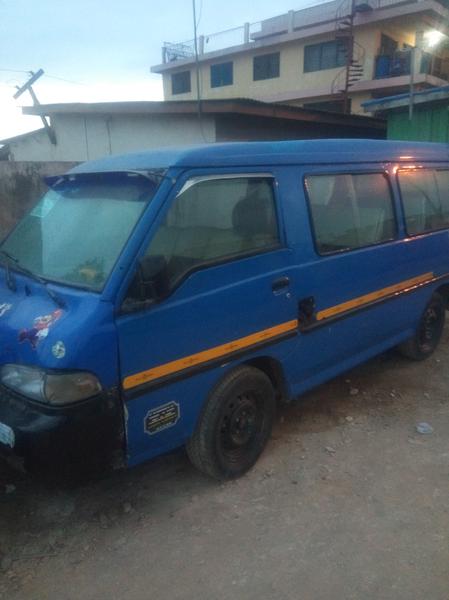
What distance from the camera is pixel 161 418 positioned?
2.47m

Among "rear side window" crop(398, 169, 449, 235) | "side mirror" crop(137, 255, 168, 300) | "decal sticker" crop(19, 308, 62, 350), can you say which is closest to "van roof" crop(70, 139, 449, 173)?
"rear side window" crop(398, 169, 449, 235)

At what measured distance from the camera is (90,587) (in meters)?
2.20

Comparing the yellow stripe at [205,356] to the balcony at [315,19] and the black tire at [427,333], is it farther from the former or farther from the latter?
the balcony at [315,19]

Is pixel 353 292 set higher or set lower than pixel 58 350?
lower

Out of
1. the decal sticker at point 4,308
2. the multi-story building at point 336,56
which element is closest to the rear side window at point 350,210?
the decal sticker at point 4,308

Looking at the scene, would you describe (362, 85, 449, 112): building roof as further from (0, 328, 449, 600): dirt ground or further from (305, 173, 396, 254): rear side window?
(0, 328, 449, 600): dirt ground

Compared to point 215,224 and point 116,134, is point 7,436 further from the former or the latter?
point 116,134

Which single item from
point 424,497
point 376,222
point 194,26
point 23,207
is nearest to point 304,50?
point 194,26

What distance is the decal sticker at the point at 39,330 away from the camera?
219cm

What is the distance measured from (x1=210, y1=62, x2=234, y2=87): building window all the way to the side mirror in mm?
29861

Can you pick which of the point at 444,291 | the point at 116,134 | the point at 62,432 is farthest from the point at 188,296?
the point at 116,134

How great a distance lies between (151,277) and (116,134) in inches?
492

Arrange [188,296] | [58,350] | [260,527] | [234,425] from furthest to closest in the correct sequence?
[234,425] → [260,527] → [188,296] → [58,350]

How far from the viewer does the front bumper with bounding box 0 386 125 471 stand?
2.12m
